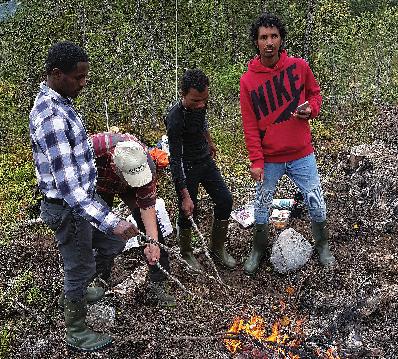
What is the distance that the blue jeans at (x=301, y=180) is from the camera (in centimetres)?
378

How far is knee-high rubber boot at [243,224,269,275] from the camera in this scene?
4.13 metres

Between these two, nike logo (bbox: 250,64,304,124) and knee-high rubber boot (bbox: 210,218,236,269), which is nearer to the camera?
nike logo (bbox: 250,64,304,124)

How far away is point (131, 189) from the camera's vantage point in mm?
3469

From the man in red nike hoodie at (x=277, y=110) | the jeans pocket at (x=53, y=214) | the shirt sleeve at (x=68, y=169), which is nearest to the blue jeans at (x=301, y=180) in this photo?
the man in red nike hoodie at (x=277, y=110)

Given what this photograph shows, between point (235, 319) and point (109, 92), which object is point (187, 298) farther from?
point (109, 92)

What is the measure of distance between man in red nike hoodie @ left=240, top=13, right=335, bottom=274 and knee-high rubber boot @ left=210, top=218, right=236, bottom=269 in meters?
0.59

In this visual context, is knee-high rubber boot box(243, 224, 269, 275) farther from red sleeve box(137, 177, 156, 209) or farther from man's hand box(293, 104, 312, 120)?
red sleeve box(137, 177, 156, 209)

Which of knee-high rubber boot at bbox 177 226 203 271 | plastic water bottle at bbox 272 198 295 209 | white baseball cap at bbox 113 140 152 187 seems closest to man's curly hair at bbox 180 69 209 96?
white baseball cap at bbox 113 140 152 187

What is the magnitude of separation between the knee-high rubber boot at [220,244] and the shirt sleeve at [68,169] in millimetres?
1680

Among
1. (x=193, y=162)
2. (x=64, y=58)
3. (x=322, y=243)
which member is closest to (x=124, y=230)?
(x=64, y=58)

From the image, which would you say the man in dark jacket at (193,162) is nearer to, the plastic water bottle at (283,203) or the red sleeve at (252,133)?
the red sleeve at (252,133)

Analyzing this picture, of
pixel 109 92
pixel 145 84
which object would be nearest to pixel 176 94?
pixel 145 84

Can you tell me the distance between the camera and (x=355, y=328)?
3.22 m

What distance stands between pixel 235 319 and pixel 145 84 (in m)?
7.04
